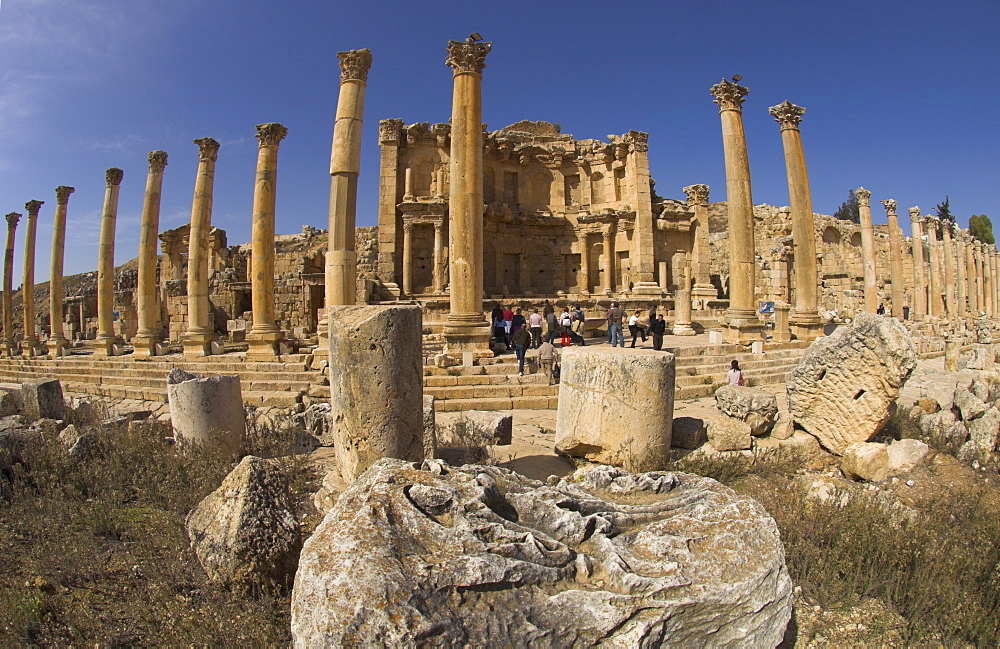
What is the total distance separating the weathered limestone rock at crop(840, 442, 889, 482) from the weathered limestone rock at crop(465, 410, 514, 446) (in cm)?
385

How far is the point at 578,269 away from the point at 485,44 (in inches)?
562

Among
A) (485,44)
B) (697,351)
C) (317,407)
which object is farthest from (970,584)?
(485,44)

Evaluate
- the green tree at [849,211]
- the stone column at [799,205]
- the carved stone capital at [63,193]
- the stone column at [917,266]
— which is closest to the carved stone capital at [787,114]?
the stone column at [799,205]

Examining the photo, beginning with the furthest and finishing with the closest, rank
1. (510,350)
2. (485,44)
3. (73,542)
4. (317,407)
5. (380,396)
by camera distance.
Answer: (510,350) → (485,44) → (317,407) → (380,396) → (73,542)

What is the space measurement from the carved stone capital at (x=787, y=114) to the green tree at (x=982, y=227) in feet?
202

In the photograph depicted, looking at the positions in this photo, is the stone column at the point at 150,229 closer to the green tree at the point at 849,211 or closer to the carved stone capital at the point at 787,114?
the carved stone capital at the point at 787,114

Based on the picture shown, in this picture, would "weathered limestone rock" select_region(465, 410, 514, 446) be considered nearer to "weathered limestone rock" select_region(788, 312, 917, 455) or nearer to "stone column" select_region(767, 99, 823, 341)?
"weathered limestone rock" select_region(788, 312, 917, 455)

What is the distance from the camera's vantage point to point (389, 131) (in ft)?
75.5

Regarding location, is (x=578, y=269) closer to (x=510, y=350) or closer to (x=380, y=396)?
(x=510, y=350)

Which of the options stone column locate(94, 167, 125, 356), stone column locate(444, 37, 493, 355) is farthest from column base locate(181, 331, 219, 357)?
stone column locate(444, 37, 493, 355)

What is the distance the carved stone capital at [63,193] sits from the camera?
22453mm

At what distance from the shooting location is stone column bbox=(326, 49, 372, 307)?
12.6 metres

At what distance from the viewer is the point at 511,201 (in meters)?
26.2

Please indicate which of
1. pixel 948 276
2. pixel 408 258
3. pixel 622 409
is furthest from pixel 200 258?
pixel 948 276
